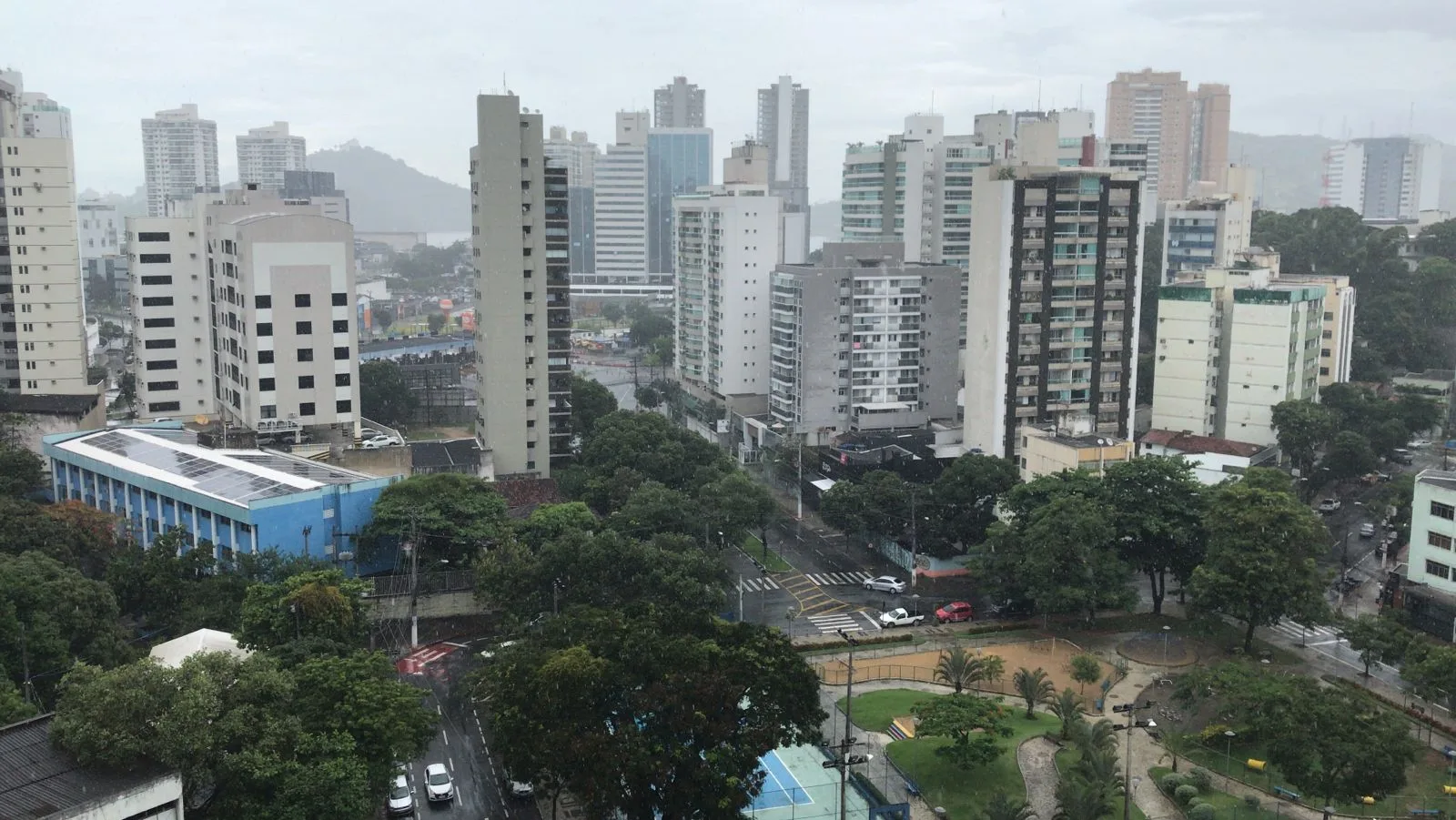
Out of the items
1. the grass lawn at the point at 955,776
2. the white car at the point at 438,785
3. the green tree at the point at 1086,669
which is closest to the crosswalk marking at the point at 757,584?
the green tree at the point at 1086,669

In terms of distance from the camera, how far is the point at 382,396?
75812 mm

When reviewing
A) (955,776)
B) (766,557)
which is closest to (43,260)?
(766,557)

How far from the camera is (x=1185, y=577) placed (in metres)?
44.3

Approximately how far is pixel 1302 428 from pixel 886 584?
23.2m

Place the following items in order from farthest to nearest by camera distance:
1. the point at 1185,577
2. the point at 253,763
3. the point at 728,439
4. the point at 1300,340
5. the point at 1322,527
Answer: the point at 728,439
the point at 1300,340
the point at 1185,577
the point at 1322,527
the point at 253,763

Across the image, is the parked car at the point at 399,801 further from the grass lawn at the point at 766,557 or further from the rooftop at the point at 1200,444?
the rooftop at the point at 1200,444

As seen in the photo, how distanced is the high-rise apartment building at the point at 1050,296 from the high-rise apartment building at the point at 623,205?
11337cm

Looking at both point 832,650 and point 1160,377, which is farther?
point 1160,377

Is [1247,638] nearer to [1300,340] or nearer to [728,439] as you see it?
[1300,340]

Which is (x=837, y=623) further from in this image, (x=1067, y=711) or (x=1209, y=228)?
(x=1209, y=228)

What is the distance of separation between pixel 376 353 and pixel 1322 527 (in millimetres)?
80316

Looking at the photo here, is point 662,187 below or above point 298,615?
above

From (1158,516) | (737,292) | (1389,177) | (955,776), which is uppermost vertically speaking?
(1389,177)

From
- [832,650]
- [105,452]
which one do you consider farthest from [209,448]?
[832,650]
